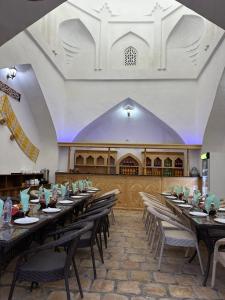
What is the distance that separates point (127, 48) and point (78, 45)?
2048mm

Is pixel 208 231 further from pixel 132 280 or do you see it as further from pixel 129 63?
pixel 129 63

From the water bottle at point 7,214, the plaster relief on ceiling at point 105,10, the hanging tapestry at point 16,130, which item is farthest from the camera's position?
the plaster relief on ceiling at point 105,10

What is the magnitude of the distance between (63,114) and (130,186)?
13.5 ft

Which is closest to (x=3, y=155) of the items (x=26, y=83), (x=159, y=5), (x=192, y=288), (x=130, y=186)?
(x=26, y=83)

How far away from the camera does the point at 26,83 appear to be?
7848 millimetres

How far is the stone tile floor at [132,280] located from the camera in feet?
8.48

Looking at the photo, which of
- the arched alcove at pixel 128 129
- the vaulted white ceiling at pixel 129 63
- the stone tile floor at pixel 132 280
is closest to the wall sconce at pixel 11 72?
the vaulted white ceiling at pixel 129 63

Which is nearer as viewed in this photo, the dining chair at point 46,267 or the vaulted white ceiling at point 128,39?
the dining chair at point 46,267

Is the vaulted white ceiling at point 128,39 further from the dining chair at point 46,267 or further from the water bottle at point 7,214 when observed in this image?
the dining chair at point 46,267

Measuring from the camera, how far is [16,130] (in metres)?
7.61

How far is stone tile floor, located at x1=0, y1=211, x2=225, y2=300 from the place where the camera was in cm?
258

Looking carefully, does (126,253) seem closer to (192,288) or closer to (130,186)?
(192,288)

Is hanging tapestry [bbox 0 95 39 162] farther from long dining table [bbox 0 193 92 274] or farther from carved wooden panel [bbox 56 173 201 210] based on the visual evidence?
long dining table [bbox 0 193 92 274]

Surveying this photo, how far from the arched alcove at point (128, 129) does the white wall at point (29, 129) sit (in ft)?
5.13
